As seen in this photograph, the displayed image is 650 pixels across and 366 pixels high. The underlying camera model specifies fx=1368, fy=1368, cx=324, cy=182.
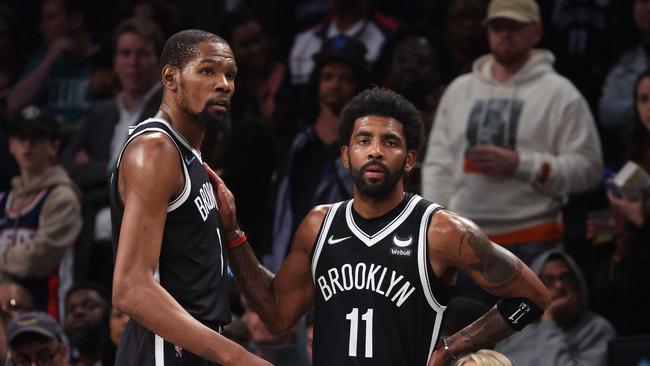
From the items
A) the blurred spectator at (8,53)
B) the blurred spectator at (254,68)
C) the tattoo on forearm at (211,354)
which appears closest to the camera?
the tattoo on forearm at (211,354)

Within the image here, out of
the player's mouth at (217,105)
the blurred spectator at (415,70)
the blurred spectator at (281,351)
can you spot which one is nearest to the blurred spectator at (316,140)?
the blurred spectator at (415,70)

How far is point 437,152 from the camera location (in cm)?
820

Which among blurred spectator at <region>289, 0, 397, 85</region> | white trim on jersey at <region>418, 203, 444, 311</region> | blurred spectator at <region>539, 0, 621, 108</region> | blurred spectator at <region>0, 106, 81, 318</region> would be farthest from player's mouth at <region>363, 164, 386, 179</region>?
blurred spectator at <region>539, 0, 621, 108</region>

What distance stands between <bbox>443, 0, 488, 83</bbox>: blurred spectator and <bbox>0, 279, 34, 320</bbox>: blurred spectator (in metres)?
3.04

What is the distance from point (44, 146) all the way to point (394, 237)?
13.2 ft

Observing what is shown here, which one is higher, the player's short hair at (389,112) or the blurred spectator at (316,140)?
the player's short hair at (389,112)

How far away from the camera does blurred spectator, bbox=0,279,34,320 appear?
27.4 ft

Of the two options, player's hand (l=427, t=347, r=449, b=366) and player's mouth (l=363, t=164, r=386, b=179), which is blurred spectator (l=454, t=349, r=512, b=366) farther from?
player's mouth (l=363, t=164, r=386, b=179)

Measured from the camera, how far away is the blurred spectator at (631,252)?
25.2ft

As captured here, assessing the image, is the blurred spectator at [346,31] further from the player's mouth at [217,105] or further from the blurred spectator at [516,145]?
the player's mouth at [217,105]

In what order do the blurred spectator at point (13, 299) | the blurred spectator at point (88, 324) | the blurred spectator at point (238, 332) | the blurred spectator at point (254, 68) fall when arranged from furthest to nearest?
the blurred spectator at point (254, 68)
the blurred spectator at point (13, 299)
the blurred spectator at point (88, 324)
the blurred spectator at point (238, 332)

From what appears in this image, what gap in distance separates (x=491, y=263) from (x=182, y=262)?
125 centimetres

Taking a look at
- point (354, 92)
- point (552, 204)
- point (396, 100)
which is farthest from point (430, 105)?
point (396, 100)

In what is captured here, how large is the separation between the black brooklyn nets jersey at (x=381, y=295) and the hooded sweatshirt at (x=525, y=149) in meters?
2.40
